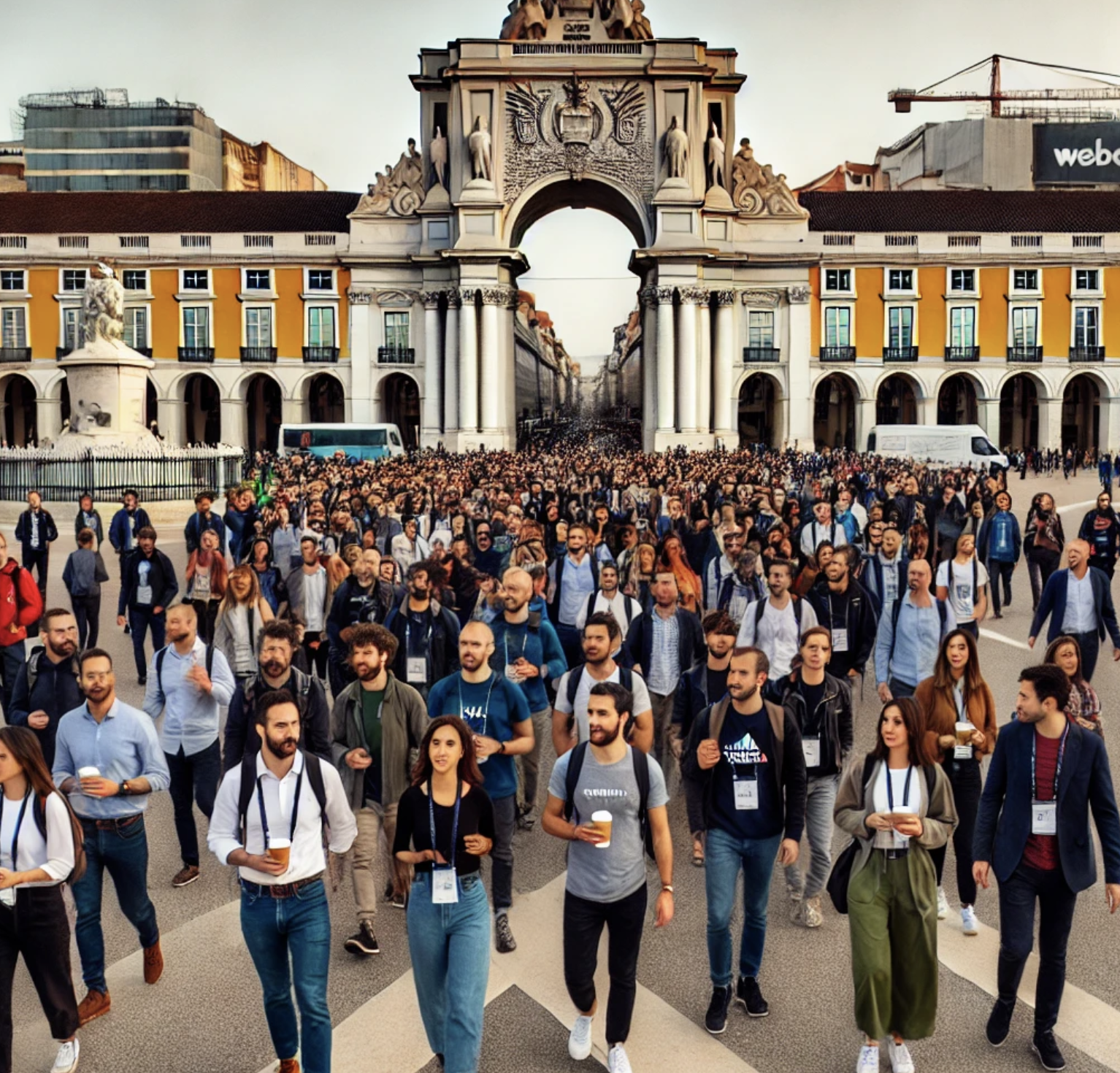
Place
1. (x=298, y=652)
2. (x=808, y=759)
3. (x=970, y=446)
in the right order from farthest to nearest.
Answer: (x=970, y=446), (x=298, y=652), (x=808, y=759)

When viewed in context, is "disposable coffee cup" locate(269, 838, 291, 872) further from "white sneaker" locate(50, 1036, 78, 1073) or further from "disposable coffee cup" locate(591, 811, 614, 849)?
"white sneaker" locate(50, 1036, 78, 1073)

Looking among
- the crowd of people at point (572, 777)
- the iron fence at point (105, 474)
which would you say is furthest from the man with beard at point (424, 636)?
the iron fence at point (105, 474)

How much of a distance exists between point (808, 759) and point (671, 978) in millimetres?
1432

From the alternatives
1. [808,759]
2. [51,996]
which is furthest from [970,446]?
[51,996]

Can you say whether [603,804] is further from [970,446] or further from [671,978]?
[970,446]

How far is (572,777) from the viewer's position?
554 centimetres

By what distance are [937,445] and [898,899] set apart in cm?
4187

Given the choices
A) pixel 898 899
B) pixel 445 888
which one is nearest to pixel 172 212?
pixel 445 888

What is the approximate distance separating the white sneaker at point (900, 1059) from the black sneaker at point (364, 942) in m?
2.76

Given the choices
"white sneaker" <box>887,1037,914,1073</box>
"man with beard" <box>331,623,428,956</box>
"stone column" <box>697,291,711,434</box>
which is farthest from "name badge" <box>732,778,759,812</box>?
"stone column" <box>697,291,711,434</box>

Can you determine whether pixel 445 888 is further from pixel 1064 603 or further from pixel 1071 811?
pixel 1064 603

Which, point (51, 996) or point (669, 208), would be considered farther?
point (669, 208)

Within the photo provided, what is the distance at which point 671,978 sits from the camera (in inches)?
255

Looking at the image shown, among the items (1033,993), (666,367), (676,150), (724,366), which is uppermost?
(676,150)
